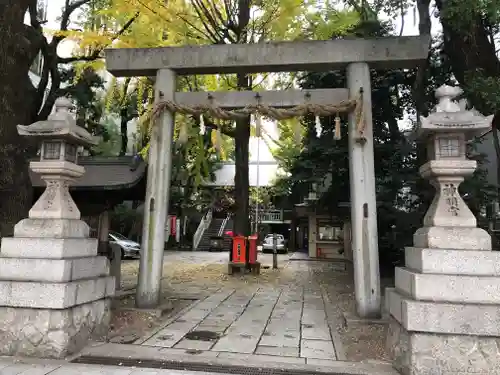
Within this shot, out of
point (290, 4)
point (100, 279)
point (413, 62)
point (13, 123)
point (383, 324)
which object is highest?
point (290, 4)

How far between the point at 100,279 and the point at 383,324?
4.54 metres

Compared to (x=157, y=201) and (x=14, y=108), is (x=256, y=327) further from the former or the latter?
(x=14, y=108)

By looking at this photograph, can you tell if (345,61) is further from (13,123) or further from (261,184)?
(261,184)

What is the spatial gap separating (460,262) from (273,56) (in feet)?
15.6

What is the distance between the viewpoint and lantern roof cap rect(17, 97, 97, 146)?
5363mm

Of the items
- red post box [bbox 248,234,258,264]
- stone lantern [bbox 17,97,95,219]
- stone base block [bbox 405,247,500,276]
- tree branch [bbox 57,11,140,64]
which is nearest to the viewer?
stone base block [bbox 405,247,500,276]

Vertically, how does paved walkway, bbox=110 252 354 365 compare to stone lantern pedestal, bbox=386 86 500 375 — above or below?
below

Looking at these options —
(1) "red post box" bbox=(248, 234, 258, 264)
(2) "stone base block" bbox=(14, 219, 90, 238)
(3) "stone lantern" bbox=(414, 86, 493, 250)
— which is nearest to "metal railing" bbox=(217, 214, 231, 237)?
(1) "red post box" bbox=(248, 234, 258, 264)

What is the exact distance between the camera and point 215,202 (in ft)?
111

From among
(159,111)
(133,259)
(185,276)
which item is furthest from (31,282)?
(133,259)

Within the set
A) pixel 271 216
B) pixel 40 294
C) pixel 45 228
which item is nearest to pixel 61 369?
pixel 40 294

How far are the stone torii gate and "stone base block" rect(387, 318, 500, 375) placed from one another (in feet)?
6.88

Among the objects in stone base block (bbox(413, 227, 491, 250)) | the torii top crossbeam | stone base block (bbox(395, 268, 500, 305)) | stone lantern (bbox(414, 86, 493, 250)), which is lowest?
stone base block (bbox(395, 268, 500, 305))

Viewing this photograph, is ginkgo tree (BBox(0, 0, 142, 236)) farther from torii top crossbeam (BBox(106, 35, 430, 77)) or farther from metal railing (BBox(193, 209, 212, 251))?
metal railing (BBox(193, 209, 212, 251))
